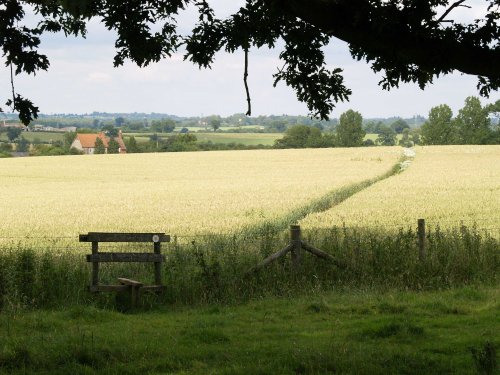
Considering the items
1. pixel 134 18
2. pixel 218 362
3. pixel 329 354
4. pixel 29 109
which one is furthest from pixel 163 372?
pixel 134 18

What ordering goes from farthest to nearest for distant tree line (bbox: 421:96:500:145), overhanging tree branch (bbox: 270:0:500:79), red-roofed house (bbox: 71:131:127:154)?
distant tree line (bbox: 421:96:500:145) → red-roofed house (bbox: 71:131:127:154) → overhanging tree branch (bbox: 270:0:500:79)

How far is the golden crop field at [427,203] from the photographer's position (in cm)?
2645

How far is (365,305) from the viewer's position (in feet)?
40.3

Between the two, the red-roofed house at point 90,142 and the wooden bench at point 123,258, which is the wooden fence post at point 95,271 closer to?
the wooden bench at point 123,258

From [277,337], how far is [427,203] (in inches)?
984

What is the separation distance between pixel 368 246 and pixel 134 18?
7.40 m

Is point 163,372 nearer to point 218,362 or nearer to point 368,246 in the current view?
point 218,362

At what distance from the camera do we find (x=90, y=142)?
130m

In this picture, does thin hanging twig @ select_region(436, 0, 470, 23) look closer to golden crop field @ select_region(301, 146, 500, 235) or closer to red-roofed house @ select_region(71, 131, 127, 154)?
golden crop field @ select_region(301, 146, 500, 235)

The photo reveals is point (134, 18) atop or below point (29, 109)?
atop

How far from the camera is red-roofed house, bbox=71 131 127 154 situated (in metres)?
128

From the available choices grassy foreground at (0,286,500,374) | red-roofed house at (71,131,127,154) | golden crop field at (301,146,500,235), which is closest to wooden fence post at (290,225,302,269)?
grassy foreground at (0,286,500,374)

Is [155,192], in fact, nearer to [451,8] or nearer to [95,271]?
[95,271]

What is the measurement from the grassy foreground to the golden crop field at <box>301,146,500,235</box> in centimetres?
797
